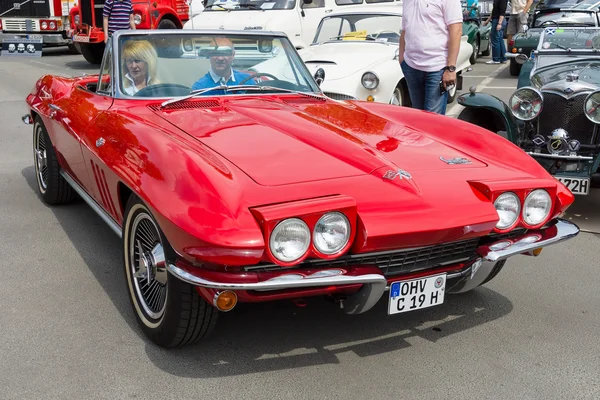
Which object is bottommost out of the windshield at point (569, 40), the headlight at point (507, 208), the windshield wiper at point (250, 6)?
the headlight at point (507, 208)

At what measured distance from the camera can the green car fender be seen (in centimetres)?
585

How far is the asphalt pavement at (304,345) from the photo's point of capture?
9.36ft

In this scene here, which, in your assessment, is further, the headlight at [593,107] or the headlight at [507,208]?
the headlight at [593,107]

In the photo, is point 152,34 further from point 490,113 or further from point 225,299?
point 490,113

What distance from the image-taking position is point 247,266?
8.68 ft

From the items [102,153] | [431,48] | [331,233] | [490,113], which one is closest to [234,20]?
[490,113]

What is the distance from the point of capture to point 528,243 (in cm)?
316

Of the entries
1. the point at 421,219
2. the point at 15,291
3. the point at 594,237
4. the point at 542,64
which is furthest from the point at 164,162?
the point at 542,64

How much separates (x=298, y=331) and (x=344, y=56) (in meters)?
5.59

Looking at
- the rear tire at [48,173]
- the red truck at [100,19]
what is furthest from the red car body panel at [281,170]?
the red truck at [100,19]

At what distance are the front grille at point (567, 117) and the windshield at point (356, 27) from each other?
376 centimetres

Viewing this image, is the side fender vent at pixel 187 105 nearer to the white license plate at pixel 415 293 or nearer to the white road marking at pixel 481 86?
the white license plate at pixel 415 293

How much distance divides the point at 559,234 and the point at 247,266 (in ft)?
5.10

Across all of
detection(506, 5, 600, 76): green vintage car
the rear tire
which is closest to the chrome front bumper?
the rear tire
